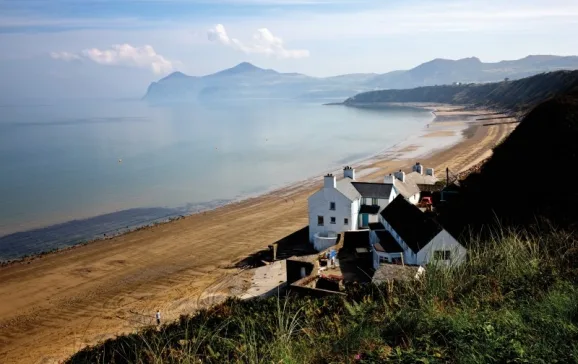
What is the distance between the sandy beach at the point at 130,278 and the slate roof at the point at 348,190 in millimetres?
6777

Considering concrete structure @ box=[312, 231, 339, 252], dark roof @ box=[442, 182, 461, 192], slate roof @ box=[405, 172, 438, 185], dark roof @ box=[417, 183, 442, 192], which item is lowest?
concrete structure @ box=[312, 231, 339, 252]

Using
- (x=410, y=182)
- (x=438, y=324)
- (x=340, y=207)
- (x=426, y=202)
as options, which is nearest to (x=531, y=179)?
(x=426, y=202)

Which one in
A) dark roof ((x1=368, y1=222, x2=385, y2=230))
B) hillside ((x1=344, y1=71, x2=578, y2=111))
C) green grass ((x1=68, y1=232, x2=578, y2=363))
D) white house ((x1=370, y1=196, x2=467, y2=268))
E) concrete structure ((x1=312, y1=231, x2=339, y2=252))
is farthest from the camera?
hillside ((x1=344, y1=71, x2=578, y2=111))

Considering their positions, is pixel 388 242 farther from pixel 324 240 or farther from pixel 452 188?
pixel 452 188

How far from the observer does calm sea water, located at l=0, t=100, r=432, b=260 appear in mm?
44531

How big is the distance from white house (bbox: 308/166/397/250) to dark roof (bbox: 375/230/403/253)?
2860 millimetres

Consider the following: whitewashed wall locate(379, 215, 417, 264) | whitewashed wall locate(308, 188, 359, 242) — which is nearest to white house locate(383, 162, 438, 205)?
whitewashed wall locate(308, 188, 359, 242)

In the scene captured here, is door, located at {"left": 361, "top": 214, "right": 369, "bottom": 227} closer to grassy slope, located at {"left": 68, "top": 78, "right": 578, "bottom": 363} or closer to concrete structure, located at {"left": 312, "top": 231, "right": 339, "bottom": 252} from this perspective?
concrete structure, located at {"left": 312, "top": 231, "right": 339, "bottom": 252}

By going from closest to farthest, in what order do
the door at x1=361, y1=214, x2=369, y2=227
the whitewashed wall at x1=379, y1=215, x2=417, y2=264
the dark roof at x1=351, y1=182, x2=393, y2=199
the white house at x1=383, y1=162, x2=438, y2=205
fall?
the whitewashed wall at x1=379, y1=215, x2=417, y2=264 < the door at x1=361, y1=214, x2=369, y2=227 < the dark roof at x1=351, y1=182, x2=393, y2=199 < the white house at x1=383, y1=162, x2=438, y2=205

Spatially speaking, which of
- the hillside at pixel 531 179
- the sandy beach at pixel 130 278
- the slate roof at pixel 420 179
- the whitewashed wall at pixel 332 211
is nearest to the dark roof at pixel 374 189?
the whitewashed wall at pixel 332 211

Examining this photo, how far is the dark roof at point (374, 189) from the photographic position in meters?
29.8

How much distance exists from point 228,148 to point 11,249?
57802 millimetres

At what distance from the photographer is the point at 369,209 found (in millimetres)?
29500

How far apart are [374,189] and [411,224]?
6467mm
